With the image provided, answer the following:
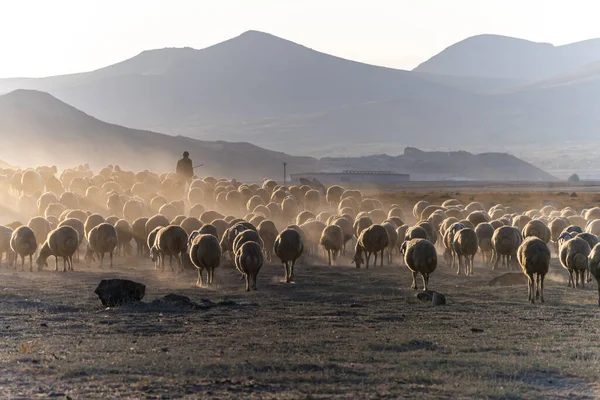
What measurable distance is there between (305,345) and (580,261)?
10847mm

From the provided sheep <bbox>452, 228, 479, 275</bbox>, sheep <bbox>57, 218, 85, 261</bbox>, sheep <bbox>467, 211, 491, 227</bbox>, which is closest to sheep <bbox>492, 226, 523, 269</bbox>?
sheep <bbox>452, 228, 479, 275</bbox>

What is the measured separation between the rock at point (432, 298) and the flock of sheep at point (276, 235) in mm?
1695

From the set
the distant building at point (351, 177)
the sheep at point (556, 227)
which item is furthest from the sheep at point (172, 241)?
the distant building at point (351, 177)

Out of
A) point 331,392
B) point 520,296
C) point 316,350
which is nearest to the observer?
point 331,392

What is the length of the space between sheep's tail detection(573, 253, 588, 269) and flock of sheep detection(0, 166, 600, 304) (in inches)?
1.1

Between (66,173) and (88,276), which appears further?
(66,173)

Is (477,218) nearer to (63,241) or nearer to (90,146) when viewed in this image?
(63,241)

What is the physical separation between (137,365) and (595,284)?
1639cm

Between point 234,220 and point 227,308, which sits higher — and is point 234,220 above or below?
above

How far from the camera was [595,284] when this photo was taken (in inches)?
993

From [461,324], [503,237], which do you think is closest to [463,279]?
[503,237]

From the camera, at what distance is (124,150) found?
153000 millimetres

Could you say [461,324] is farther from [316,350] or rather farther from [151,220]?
[151,220]

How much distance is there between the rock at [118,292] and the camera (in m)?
20.0
